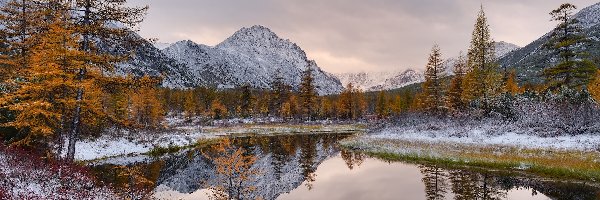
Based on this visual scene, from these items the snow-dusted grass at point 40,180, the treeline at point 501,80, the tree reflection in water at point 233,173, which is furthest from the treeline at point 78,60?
the treeline at point 501,80

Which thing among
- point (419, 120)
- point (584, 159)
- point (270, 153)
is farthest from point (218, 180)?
point (419, 120)

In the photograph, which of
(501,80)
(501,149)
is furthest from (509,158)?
(501,80)

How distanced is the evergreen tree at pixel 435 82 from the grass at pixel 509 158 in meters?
29.4

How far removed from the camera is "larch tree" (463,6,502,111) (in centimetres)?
4894

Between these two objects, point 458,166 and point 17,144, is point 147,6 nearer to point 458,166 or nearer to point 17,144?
point 17,144

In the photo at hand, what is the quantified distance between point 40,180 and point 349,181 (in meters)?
15.0

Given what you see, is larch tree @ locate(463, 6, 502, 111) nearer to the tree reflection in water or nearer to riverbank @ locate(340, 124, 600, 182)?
riverbank @ locate(340, 124, 600, 182)

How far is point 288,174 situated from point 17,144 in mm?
14700

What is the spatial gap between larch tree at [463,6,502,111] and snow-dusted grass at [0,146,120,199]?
144ft

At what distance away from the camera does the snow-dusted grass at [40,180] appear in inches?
548

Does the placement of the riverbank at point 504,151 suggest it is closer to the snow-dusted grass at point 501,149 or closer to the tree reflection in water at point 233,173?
the snow-dusted grass at point 501,149

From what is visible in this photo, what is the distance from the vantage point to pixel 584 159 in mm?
22594

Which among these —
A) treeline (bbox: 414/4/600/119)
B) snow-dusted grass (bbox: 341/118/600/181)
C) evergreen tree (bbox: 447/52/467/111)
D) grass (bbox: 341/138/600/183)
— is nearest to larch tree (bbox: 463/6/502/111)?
treeline (bbox: 414/4/600/119)

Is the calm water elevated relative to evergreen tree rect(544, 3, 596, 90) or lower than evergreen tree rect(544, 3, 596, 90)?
lower
